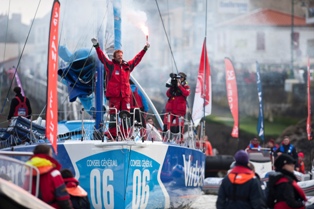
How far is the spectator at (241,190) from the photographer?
11.7m

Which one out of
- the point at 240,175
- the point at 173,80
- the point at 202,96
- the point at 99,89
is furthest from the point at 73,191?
the point at 202,96

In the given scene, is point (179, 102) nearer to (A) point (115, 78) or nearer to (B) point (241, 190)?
(A) point (115, 78)

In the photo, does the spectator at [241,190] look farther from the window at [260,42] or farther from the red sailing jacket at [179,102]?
the window at [260,42]

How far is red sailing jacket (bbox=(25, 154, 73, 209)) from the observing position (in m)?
11.0

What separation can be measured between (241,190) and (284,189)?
0.59 meters

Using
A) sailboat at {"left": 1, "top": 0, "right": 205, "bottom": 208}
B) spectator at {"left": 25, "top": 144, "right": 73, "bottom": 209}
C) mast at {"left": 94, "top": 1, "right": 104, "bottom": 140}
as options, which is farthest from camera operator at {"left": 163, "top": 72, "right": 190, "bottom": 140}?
spectator at {"left": 25, "top": 144, "right": 73, "bottom": 209}

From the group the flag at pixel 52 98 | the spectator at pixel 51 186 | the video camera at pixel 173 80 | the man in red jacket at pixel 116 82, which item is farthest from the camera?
the video camera at pixel 173 80

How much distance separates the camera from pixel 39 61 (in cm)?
5094

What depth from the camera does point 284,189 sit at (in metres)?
12.0

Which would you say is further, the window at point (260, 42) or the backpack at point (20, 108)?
the window at point (260, 42)

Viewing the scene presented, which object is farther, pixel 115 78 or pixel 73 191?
pixel 115 78

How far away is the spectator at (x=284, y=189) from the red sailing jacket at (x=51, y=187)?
269 centimetres

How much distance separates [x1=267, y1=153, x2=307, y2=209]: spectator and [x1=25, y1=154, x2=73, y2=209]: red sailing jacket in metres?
2.69

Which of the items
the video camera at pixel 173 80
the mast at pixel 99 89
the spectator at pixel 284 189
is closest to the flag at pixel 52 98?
the spectator at pixel 284 189
